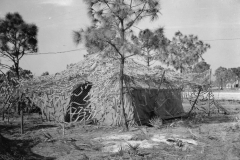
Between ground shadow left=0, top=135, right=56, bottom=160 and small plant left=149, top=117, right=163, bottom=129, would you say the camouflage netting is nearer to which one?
small plant left=149, top=117, right=163, bottom=129

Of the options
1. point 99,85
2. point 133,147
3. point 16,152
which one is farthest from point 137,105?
point 16,152

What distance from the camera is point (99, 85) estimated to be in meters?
12.8

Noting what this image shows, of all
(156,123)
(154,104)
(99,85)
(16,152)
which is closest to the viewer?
(16,152)

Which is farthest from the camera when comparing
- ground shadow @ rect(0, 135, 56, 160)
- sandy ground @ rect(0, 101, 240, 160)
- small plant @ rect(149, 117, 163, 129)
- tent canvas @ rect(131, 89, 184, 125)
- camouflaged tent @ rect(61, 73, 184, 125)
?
tent canvas @ rect(131, 89, 184, 125)

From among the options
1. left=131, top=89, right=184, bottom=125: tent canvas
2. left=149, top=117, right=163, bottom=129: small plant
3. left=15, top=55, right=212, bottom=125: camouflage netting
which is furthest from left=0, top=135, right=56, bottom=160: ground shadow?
left=149, top=117, right=163, bottom=129: small plant

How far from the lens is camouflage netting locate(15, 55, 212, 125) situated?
12.5 meters

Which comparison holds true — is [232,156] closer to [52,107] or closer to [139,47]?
[139,47]

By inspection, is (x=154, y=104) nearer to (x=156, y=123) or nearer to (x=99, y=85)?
(x=156, y=123)

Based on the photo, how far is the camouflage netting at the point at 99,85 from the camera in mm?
12516

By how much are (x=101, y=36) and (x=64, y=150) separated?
14.3 ft

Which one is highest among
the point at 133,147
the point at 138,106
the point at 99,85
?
the point at 99,85

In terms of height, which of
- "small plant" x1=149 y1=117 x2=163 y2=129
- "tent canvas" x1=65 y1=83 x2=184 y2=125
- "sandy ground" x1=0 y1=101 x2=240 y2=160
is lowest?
"sandy ground" x1=0 y1=101 x2=240 y2=160

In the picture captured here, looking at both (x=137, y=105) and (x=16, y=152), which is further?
(x=137, y=105)

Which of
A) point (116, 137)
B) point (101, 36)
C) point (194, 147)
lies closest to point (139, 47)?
point (101, 36)
